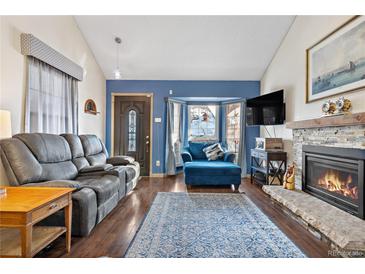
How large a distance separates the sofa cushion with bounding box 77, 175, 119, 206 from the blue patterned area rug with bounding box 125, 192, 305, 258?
0.55m

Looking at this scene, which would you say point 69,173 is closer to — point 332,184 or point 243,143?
point 332,184

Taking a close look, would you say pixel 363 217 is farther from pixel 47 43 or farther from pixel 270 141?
pixel 47 43

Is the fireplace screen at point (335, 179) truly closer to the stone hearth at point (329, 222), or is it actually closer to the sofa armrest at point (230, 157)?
the stone hearth at point (329, 222)

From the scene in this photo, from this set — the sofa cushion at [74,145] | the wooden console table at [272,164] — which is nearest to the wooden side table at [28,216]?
the sofa cushion at [74,145]

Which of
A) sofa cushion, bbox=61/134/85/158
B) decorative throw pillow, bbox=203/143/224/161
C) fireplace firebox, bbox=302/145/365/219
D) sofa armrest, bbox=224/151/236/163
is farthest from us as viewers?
decorative throw pillow, bbox=203/143/224/161

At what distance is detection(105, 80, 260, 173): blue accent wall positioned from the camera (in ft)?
18.5

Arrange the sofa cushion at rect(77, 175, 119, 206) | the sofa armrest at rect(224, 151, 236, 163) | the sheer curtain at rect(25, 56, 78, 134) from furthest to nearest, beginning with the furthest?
the sofa armrest at rect(224, 151, 236, 163) → the sheer curtain at rect(25, 56, 78, 134) → the sofa cushion at rect(77, 175, 119, 206)

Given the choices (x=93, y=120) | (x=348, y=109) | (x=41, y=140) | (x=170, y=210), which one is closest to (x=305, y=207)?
(x=348, y=109)

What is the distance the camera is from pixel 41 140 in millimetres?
2684

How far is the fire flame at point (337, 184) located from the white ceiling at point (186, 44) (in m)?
2.79

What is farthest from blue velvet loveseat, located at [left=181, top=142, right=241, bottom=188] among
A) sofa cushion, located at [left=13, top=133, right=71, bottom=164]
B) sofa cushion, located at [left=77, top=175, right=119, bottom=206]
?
sofa cushion, located at [left=13, top=133, right=71, bottom=164]

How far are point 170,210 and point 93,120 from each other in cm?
295

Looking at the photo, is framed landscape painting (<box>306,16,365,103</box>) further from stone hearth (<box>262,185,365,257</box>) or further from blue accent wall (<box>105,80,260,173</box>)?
blue accent wall (<box>105,80,260,173</box>)

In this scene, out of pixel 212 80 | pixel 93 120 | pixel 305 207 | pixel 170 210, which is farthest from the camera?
pixel 212 80
